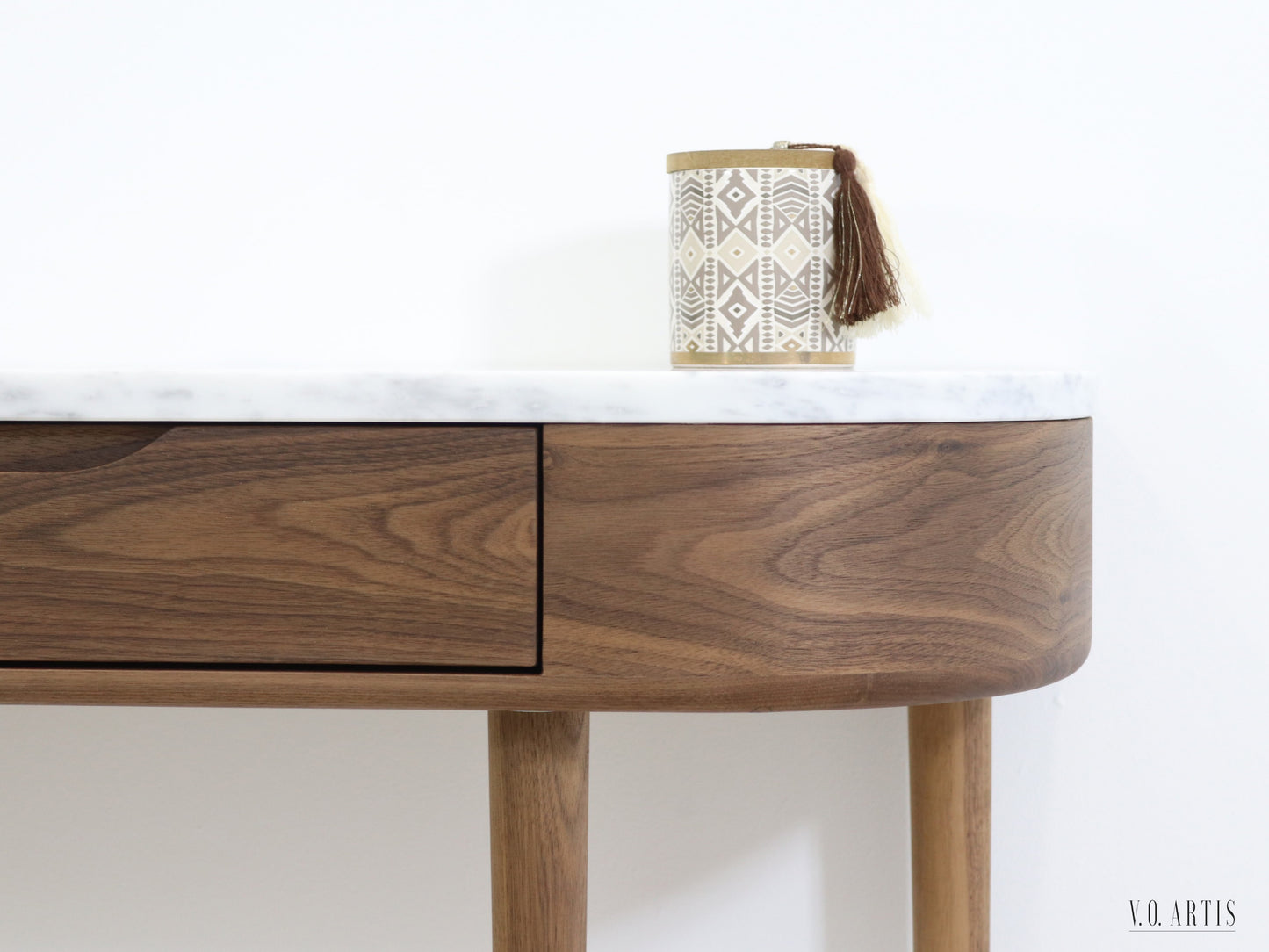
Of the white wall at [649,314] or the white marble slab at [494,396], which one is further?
the white wall at [649,314]

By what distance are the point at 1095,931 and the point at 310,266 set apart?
68 centimetres

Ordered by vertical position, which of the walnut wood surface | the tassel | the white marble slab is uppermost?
the tassel

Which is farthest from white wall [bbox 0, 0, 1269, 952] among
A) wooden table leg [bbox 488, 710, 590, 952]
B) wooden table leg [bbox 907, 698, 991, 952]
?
wooden table leg [bbox 488, 710, 590, 952]

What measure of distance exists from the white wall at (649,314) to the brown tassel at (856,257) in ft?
0.67

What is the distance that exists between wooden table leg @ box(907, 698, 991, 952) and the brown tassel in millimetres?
244

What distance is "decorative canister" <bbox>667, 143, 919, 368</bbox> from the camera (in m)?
0.53

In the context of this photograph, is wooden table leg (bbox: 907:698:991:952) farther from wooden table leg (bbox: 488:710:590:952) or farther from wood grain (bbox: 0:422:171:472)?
wood grain (bbox: 0:422:171:472)

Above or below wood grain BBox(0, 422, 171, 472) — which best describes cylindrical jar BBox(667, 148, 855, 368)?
above

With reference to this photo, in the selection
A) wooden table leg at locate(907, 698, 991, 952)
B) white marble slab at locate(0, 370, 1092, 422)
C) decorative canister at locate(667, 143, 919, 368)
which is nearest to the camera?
white marble slab at locate(0, 370, 1092, 422)

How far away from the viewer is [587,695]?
43cm

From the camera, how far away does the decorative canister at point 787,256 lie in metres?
0.53

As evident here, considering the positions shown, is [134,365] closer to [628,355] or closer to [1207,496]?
[628,355]

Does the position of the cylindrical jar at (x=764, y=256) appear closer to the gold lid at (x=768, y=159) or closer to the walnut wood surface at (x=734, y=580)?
the gold lid at (x=768, y=159)

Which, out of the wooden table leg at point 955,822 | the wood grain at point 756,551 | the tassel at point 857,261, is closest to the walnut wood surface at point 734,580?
the wood grain at point 756,551
